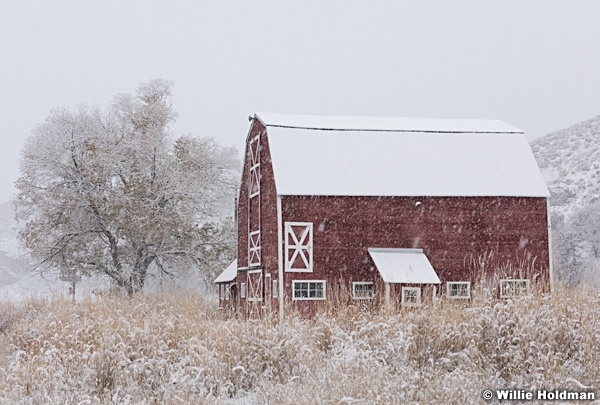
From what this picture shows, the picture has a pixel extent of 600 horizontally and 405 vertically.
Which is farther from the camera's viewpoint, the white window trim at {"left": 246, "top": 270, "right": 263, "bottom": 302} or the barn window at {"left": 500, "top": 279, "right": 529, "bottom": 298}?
the white window trim at {"left": 246, "top": 270, "right": 263, "bottom": 302}

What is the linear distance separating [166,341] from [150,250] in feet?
74.7

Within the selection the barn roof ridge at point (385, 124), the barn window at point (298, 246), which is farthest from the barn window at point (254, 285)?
the barn roof ridge at point (385, 124)

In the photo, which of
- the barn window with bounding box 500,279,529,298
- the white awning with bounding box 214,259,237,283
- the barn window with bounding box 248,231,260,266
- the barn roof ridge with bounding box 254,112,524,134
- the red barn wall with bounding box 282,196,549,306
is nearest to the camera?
the barn window with bounding box 500,279,529,298

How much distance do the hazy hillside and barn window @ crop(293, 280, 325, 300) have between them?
1443 inches

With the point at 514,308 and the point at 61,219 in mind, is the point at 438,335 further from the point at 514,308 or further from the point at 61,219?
the point at 61,219

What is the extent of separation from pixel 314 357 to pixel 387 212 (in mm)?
13396

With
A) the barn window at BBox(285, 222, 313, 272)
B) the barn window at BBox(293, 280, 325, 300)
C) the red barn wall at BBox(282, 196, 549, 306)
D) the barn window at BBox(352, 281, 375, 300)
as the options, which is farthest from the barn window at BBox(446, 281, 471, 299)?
the barn window at BBox(285, 222, 313, 272)

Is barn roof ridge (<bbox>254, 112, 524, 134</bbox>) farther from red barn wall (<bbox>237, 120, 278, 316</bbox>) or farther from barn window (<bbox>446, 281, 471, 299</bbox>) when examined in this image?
barn window (<bbox>446, 281, 471, 299</bbox>)

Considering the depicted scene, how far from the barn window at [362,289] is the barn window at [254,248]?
12.4 feet

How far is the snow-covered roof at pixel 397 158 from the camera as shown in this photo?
23312mm

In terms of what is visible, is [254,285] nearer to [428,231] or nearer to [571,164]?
[428,231]

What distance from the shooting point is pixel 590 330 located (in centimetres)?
1016

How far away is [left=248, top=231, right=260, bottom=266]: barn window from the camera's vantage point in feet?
82.2

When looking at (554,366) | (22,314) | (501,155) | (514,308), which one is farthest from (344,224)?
(554,366)
